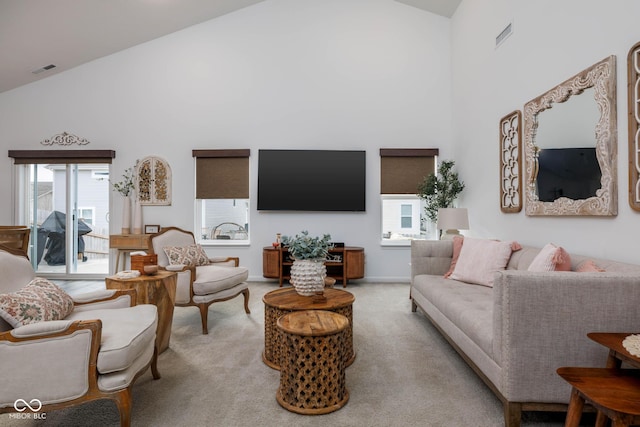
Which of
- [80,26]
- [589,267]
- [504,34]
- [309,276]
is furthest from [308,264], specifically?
[80,26]

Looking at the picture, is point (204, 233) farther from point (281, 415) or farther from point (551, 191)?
point (551, 191)

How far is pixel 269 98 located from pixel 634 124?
15.6 ft

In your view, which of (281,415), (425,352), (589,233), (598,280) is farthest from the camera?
(425,352)

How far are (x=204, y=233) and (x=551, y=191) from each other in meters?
4.94

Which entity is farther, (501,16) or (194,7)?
(194,7)

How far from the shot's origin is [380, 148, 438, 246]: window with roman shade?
577 centimetres

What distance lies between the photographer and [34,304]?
191 cm

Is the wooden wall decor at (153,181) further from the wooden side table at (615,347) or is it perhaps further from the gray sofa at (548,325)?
the wooden side table at (615,347)

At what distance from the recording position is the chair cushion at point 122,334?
172 centimetres

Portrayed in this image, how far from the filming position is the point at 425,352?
287 cm

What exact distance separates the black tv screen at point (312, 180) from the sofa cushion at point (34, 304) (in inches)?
145

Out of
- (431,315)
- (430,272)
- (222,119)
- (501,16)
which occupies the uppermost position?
(501,16)

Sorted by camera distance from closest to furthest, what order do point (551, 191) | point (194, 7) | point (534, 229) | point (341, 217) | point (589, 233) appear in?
point (589, 233), point (551, 191), point (534, 229), point (194, 7), point (341, 217)

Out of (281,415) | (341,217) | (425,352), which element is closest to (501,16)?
(341,217)
